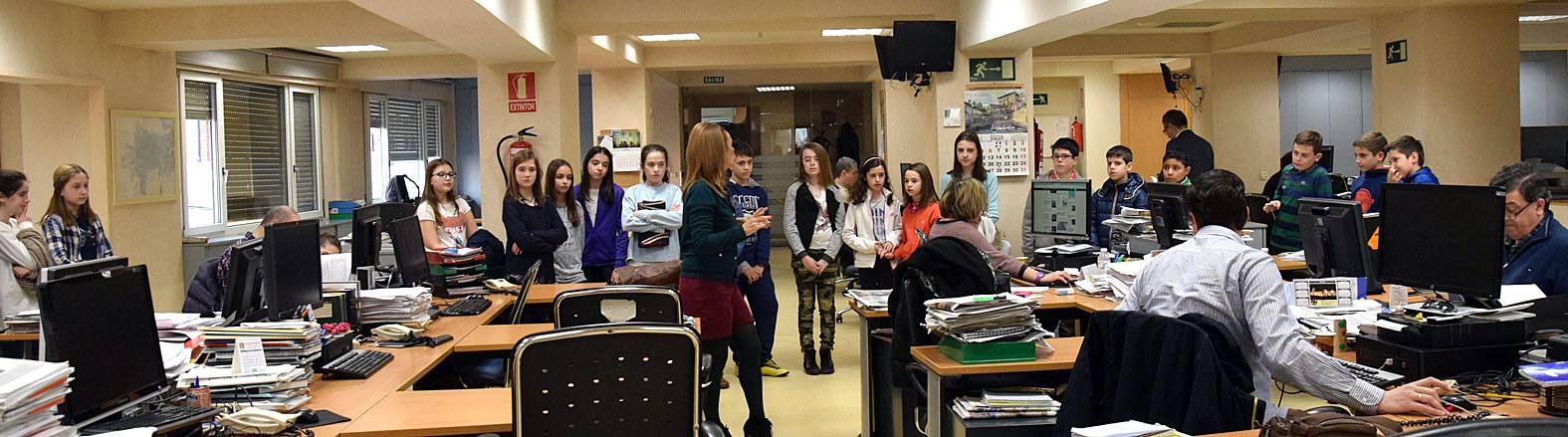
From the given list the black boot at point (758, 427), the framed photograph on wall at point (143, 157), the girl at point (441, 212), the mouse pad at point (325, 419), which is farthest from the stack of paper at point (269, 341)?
the framed photograph on wall at point (143, 157)

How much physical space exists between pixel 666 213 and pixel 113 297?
3.61 metres

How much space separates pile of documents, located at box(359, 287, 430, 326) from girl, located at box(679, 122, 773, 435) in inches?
44.7

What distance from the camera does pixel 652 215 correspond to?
632 centimetres

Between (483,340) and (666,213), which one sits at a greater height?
(666,213)

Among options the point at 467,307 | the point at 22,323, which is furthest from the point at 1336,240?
the point at 22,323

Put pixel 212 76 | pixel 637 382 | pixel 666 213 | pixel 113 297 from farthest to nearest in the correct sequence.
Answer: pixel 212 76 < pixel 666 213 < pixel 637 382 < pixel 113 297

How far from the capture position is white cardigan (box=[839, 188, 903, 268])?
7164 millimetres

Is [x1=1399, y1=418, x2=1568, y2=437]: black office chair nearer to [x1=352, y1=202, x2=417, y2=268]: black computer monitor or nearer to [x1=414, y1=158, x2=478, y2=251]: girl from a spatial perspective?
[x1=352, y1=202, x2=417, y2=268]: black computer monitor

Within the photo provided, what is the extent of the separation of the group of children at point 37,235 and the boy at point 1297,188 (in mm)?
6375

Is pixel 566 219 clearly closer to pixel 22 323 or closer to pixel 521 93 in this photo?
pixel 521 93

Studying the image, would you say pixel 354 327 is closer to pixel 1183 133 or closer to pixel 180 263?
pixel 180 263

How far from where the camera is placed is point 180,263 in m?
10.2

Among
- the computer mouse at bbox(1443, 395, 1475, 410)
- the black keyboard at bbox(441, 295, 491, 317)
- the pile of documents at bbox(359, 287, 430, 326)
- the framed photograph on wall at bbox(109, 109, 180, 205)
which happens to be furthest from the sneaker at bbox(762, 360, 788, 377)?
the framed photograph on wall at bbox(109, 109, 180, 205)

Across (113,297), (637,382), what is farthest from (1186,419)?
(113,297)
